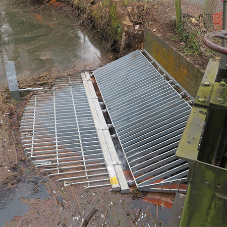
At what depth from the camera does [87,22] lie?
37.8 feet

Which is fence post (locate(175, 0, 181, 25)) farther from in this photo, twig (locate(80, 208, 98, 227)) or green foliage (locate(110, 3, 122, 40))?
twig (locate(80, 208, 98, 227))

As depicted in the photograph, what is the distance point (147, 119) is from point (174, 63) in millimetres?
1579

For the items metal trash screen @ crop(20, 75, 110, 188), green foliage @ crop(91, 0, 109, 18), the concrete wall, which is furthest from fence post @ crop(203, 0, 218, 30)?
green foliage @ crop(91, 0, 109, 18)

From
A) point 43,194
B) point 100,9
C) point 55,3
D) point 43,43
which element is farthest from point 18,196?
point 55,3

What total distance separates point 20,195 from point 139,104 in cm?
324

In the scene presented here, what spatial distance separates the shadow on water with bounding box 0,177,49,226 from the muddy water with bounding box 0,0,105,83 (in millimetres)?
3969

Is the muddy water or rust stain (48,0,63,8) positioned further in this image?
rust stain (48,0,63,8)

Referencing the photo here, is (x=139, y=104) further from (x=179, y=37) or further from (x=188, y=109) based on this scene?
(x=179, y=37)

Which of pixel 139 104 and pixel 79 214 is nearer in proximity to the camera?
pixel 79 214

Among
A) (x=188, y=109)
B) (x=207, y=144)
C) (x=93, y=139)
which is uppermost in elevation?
(x=207, y=144)

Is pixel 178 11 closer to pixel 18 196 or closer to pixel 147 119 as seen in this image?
pixel 147 119

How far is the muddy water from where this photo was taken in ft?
27.5

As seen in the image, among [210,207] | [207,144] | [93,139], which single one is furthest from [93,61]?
[210,207]

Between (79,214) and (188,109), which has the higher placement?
(188,109)
